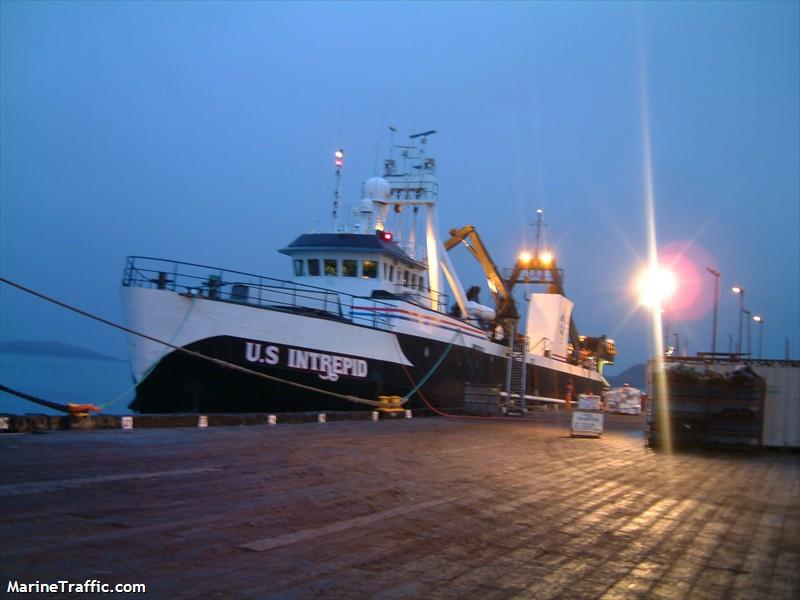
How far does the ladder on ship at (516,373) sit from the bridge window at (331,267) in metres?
7.22

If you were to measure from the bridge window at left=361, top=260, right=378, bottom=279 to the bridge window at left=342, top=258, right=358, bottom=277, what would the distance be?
0.78ft

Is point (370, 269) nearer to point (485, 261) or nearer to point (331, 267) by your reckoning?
point (331, 267)

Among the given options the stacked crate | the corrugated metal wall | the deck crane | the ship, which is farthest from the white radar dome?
the stacked crate

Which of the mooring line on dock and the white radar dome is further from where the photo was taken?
the white radar dome

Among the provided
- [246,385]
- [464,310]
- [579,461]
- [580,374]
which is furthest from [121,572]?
[580,374]

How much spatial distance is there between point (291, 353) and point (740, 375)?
30.8ft

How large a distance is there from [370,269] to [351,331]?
3914 millimetres

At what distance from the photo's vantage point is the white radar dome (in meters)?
26.3

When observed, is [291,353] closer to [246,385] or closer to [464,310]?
[246,385]

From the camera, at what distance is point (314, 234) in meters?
23.1

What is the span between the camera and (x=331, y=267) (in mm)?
23078

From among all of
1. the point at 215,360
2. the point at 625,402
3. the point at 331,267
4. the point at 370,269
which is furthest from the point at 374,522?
the point at 625,402

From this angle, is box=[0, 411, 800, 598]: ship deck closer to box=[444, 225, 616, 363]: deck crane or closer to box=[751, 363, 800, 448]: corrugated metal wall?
box=[751, 363, 800, 448]: corrugated metal wall

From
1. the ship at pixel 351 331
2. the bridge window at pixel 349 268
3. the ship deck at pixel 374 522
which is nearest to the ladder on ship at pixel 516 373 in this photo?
the ship at pixel 351 331
